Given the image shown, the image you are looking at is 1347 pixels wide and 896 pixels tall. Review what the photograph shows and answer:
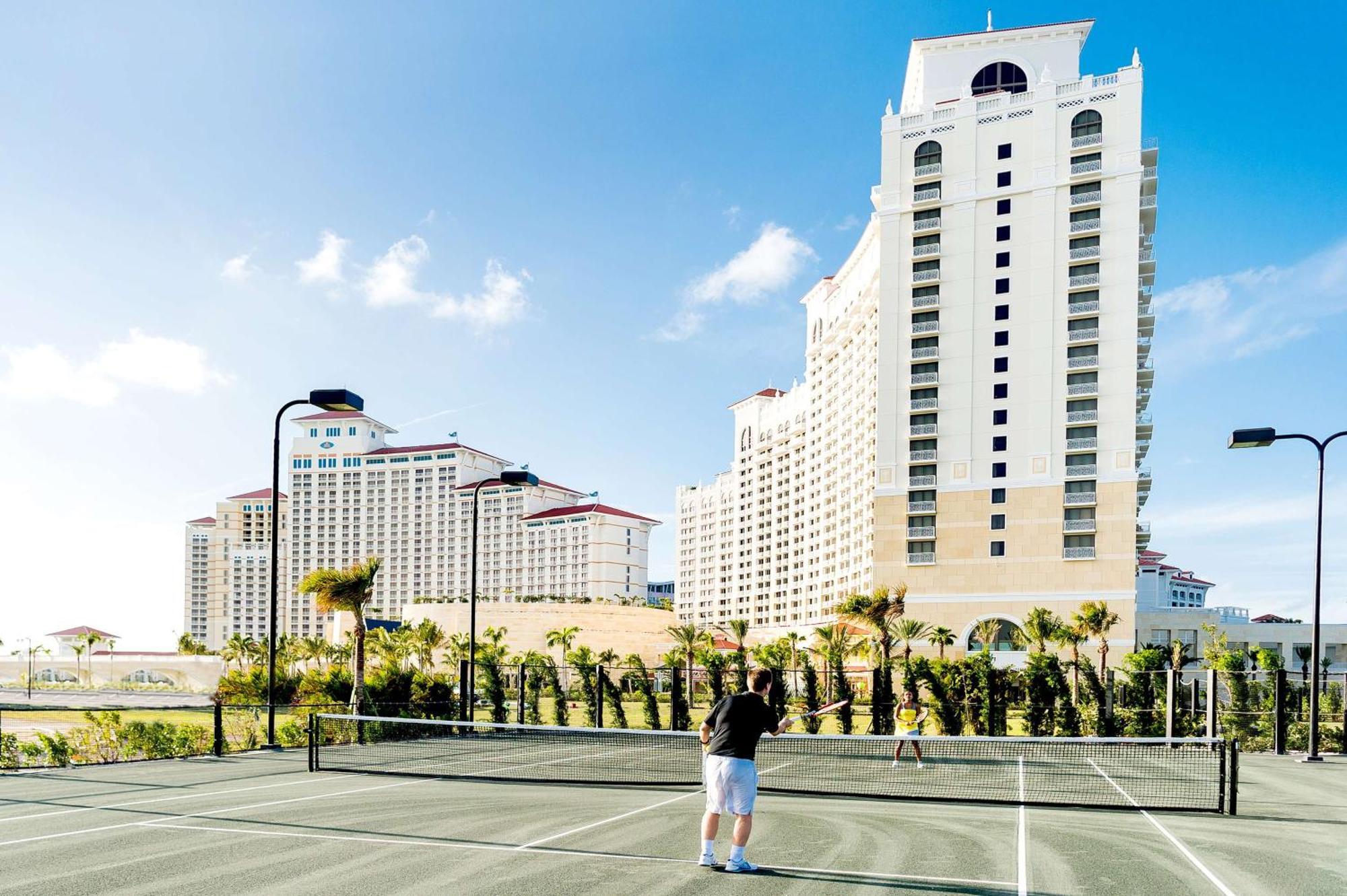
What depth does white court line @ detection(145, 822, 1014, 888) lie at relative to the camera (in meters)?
8.66

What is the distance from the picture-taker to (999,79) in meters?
77.1

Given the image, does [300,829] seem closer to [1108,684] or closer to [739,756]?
[739,756]

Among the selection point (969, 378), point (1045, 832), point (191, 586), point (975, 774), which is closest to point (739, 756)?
point (1045, 832)

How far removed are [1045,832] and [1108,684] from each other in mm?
22631

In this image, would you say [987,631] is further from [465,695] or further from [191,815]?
[191,815]

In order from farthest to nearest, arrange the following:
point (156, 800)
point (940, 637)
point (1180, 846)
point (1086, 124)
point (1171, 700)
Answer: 1. point (1086, 124)
2. point (940, 637)
3. point (1171, 700)
4. point (156, 800)
5. point (1180, 846)

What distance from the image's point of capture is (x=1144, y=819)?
1245 centimetres

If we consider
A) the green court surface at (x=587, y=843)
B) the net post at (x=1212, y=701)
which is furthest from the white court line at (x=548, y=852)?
the net post at (x=1212, y=701)

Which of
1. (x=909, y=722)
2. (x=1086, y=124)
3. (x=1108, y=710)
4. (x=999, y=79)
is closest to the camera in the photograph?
(x=909, y=722)

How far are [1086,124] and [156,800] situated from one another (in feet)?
249

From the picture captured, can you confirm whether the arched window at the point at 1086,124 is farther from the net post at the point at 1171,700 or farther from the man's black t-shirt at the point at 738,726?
the man's black t-shirt at the point at 738,726

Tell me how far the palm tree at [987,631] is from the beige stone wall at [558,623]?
4619cm

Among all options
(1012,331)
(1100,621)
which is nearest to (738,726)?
(1100,621)

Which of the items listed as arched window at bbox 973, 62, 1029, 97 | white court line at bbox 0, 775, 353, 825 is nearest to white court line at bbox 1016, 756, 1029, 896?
white court line at bbox 0, 775, 353, 825
